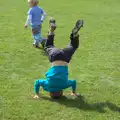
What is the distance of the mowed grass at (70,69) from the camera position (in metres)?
6.71

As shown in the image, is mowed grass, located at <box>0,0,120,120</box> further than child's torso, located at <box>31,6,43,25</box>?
No

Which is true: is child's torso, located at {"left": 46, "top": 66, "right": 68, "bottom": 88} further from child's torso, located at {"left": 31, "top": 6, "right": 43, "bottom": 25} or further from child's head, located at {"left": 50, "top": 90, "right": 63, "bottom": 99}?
child's torso, located at {"left": 31, "top": 6, "right": 43, "bottom": 25}

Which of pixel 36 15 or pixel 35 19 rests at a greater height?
pixel 36 15

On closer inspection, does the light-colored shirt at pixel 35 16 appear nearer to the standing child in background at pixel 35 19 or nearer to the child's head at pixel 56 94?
the standing child in background at pixel 35 19

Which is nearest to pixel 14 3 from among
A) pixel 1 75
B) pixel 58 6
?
pixel 58 6

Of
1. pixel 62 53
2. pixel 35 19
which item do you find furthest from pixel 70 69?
pixel 35 19

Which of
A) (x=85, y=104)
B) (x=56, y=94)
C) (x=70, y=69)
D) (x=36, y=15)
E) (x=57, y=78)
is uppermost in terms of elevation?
(x=36, y=15)

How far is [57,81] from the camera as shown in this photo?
275 inches

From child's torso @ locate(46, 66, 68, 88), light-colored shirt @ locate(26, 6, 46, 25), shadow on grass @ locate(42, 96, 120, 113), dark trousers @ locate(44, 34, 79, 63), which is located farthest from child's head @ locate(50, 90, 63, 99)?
light-colored shirt @ locate(26, 6, 46, 25)

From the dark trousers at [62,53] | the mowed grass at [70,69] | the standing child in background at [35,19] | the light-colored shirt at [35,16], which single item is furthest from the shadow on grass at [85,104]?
the light-colored shirt at [35,16]

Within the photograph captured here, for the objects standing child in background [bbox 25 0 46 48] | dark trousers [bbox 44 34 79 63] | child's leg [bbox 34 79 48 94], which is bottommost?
child's leg [bbox 34 79 48 94]

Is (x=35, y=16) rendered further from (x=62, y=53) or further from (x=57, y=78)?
(x=57, y=78)

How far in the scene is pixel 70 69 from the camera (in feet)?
30.0

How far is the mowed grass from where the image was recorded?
22.0ft
